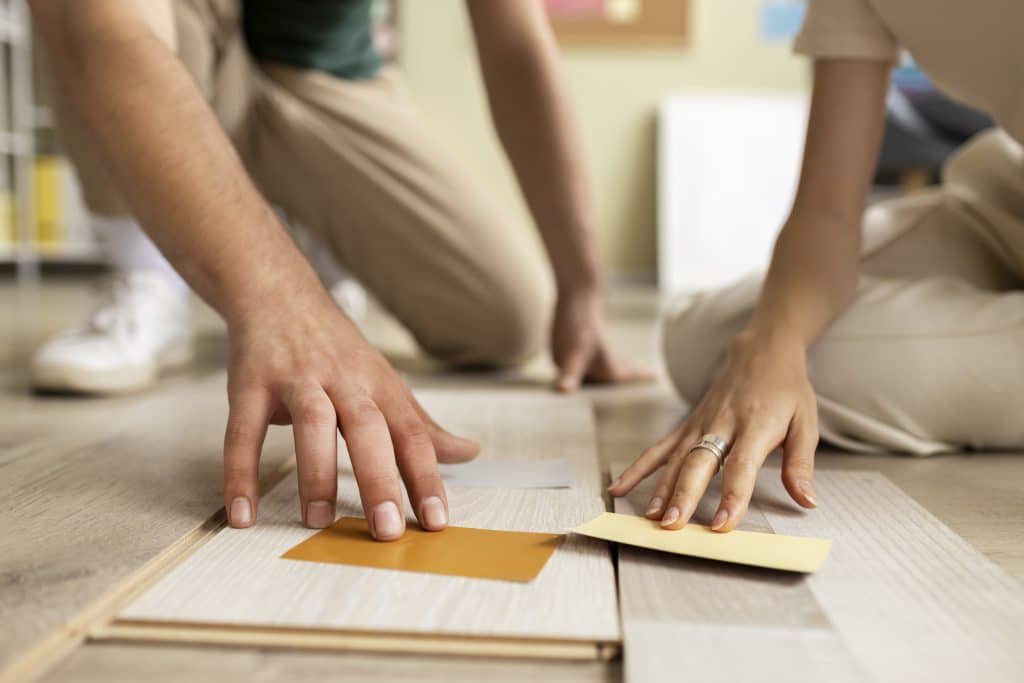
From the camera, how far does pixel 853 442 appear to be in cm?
114

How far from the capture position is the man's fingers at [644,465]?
32.2 inches

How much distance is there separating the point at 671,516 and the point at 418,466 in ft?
0.65

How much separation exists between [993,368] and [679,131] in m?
3.67

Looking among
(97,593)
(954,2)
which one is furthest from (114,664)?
(954,2)

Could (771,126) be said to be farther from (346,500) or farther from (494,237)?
(346,500)

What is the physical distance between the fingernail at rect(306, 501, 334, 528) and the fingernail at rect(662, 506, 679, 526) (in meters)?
0.26

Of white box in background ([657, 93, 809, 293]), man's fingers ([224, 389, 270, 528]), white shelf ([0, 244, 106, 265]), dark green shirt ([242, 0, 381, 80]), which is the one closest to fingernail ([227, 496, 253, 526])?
man's fingers ([224, 389, 270, 528])

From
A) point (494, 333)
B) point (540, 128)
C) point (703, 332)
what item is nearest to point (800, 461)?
point (703, 332)

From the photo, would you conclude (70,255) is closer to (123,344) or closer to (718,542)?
(123,344)

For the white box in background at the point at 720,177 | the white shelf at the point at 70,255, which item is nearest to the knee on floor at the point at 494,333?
the white box in background at the point at 720,177

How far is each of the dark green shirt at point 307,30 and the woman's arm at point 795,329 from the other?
1066 millimetres

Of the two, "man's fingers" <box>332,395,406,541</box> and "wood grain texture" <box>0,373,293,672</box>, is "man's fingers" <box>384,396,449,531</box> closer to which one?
"man's fingers" <box>332,395,406,541</box>

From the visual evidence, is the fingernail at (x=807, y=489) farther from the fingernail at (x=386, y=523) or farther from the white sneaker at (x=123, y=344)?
the white sneaker at (x=123, y=344)

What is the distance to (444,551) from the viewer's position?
0.69m
